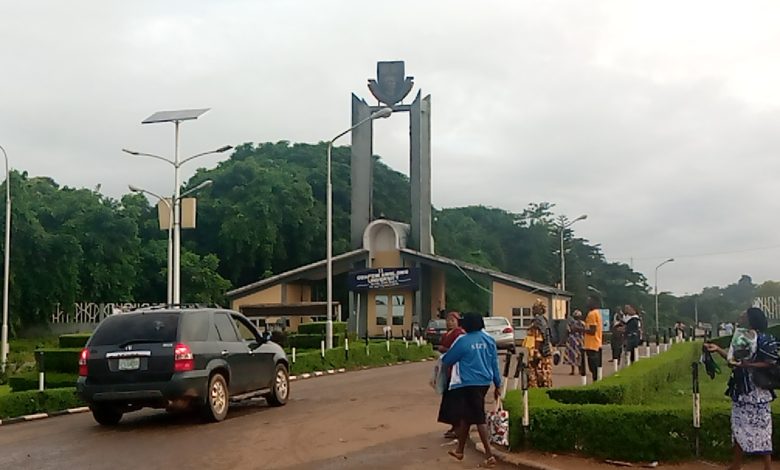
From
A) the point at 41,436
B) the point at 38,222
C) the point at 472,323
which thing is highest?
the point at 38,222

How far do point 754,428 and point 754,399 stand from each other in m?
0.28

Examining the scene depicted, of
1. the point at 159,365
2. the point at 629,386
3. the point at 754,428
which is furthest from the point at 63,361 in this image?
the point at 754,428

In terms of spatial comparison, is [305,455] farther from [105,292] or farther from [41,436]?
[105,292]

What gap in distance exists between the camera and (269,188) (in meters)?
66.1

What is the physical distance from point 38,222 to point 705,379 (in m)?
38.1

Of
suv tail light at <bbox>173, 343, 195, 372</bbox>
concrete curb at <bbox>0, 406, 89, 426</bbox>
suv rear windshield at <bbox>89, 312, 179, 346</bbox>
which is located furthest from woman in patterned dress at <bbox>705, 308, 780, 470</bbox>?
concrete curb at <bbox>0, 406, 89, 426</bbox>

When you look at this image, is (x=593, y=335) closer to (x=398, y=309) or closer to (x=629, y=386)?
(x=629, y=386)

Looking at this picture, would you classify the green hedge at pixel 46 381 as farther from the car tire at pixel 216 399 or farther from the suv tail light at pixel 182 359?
the suv tail light at pixel 182 359

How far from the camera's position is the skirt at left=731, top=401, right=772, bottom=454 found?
29.5 ft

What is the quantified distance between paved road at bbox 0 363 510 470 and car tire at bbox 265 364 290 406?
296 millimetres

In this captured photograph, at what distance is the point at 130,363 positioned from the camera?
Answer: 13586 millimetres

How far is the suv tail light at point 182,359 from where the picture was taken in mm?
13516

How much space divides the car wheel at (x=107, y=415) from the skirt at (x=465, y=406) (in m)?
5.95

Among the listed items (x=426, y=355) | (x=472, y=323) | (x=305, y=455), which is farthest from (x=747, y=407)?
(x=426, y=355)
